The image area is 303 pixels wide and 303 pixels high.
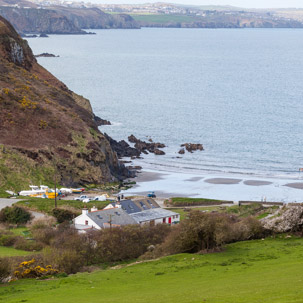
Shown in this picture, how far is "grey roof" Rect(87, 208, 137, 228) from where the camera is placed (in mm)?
53331

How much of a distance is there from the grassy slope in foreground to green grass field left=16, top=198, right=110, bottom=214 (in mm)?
21709

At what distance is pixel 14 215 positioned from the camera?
58.5m

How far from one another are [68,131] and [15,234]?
4031 cm

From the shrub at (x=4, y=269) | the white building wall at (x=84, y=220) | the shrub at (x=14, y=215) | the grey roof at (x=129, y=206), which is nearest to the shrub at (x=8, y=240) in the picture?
the white building wall at (x=84, y=220)

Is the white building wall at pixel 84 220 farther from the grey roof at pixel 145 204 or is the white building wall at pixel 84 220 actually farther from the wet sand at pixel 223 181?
the wet sand at pixel 223 181

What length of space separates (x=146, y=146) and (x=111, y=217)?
180 feet

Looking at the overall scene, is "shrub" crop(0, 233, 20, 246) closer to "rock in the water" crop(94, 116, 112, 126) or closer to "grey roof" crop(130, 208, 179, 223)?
"grey roof" crop(130, 208, 179, 223)

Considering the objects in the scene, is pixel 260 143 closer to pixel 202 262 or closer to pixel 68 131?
pixel 68 131

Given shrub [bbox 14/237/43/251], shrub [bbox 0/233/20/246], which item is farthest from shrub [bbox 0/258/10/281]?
shrub [bbox 0/233/20/246]

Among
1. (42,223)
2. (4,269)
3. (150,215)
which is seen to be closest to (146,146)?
(150,215)

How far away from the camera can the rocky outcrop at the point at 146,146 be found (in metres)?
106

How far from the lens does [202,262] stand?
4166 centimetres

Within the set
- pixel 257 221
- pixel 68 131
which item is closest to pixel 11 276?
pixel 257 221

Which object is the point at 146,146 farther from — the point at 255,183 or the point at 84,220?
the point at 84,220
